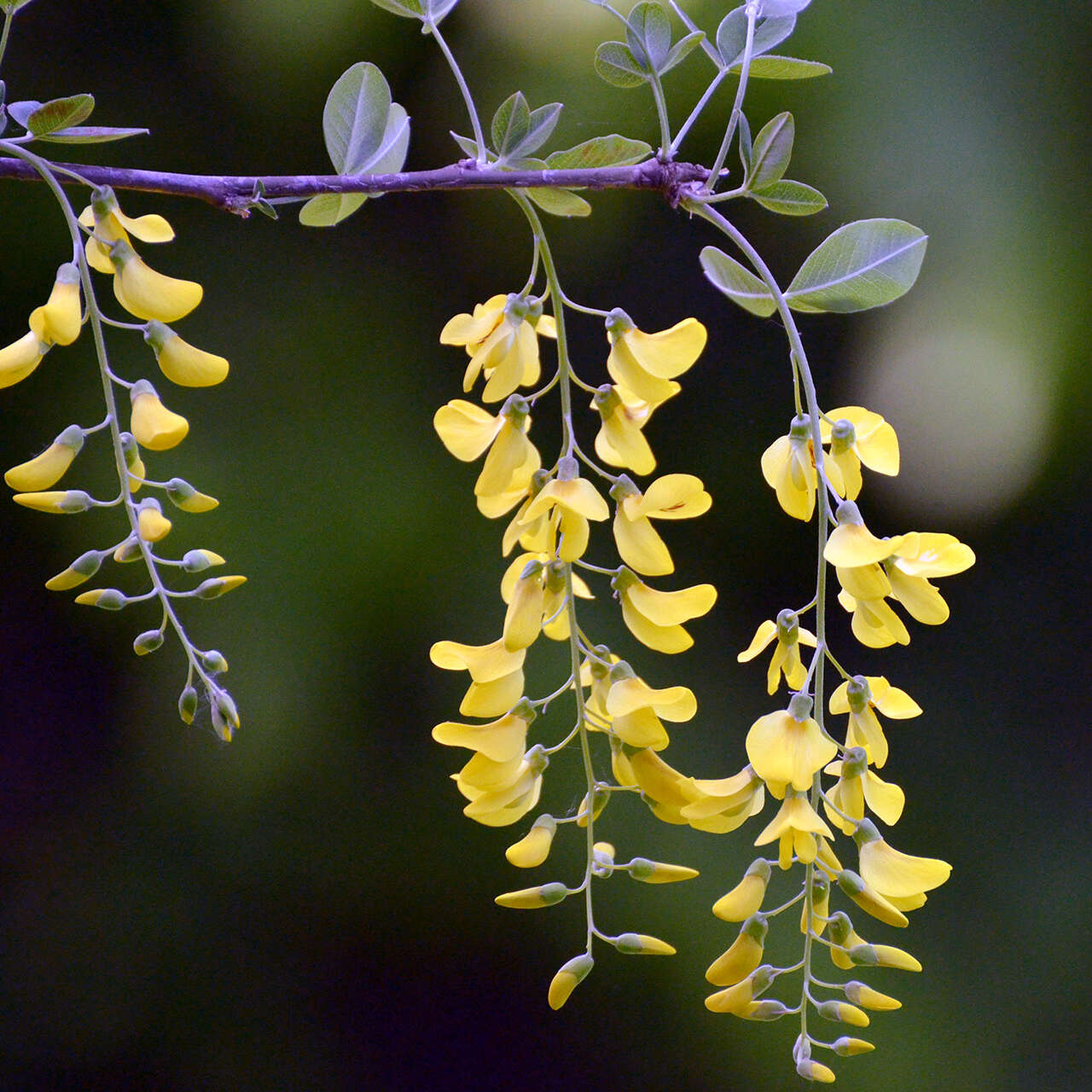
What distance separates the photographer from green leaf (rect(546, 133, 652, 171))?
24cm

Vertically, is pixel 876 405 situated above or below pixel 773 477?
below

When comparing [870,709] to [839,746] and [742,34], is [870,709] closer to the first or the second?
[839,746]

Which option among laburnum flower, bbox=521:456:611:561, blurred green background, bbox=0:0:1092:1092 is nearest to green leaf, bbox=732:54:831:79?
laburnum flower, bbox=521:456:611:561

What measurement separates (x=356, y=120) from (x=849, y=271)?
0.40ft

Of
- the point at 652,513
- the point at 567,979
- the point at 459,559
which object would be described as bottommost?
the point at 459,559

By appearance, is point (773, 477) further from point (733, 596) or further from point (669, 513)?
point (733, 596)

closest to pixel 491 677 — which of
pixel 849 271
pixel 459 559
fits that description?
pixel 849 271

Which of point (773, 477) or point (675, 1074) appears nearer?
point (773, 477)

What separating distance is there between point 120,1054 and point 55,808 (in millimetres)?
225

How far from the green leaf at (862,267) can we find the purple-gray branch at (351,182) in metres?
0.04

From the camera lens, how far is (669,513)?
24 cm

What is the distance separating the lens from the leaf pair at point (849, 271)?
24 cm

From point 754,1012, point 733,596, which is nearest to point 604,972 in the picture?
point 733,596

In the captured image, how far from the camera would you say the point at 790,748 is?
23cm
